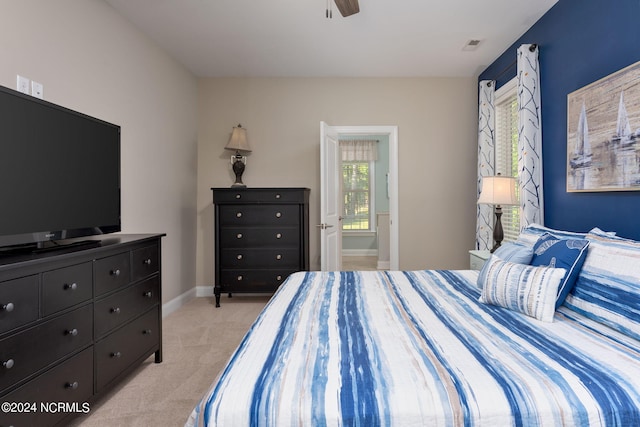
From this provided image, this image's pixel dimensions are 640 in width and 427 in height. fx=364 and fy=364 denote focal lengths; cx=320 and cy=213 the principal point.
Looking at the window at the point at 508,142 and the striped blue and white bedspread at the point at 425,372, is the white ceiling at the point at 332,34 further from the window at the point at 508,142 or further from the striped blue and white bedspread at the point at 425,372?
the striped blue and white bedspread at the point at 425,372

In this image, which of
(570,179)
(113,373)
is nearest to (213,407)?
(113,373)

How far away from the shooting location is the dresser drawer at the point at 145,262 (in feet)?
7.43

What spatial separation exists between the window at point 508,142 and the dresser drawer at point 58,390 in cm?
364

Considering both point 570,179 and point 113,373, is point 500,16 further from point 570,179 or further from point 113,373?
point 113,373

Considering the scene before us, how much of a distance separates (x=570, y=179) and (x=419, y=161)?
197 centimetres

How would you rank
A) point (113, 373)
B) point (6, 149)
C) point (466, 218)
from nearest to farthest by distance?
point (6, 149) → point (113, 373) → point (466, 218)

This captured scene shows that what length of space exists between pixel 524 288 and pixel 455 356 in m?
0.69

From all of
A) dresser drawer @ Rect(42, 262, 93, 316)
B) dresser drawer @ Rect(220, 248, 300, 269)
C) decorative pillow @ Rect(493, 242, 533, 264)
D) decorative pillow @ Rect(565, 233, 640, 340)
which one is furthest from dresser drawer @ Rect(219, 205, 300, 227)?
decorative pillow @ Rect(565, 233, 640, 340)

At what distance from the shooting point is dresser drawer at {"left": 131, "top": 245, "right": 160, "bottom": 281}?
2264 millimetres

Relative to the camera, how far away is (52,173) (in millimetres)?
1858

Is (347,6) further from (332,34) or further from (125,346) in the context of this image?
(125,346)

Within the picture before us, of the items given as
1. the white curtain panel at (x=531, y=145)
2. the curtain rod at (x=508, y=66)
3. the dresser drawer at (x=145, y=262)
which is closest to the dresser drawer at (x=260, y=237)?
the dresser drawer at (x=145, y=262)

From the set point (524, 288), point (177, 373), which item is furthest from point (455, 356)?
point (177, 373)

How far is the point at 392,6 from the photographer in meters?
2.83
